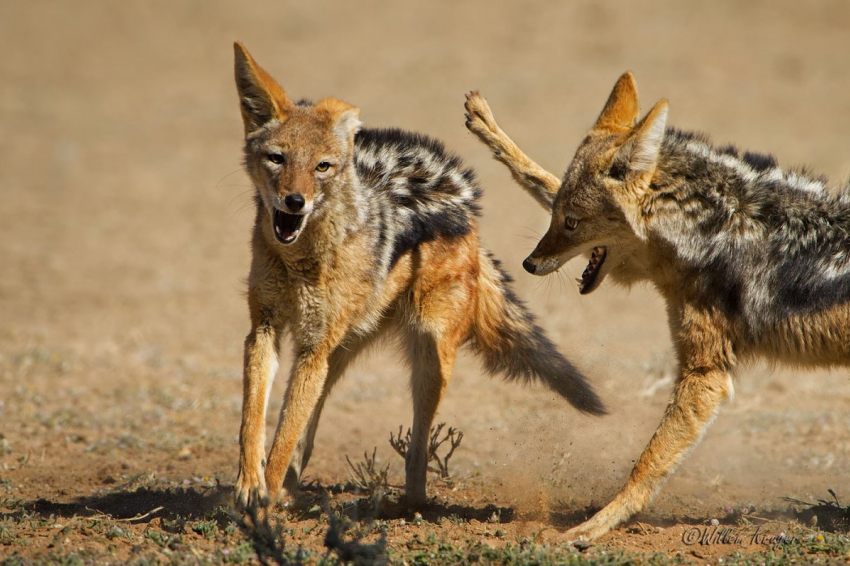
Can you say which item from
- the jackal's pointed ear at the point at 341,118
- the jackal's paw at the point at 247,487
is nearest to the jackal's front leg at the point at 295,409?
the jackal's paw at the point at 247,487

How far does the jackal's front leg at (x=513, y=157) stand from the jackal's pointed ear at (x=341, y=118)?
1259 mm

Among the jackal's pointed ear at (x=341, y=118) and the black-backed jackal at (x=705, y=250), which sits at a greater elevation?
the jackal's pointed ear at (x=341, y=118)

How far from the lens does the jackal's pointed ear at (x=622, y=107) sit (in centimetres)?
596

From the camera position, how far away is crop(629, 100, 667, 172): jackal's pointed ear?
17.3ft

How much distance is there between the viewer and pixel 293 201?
16.9 feet

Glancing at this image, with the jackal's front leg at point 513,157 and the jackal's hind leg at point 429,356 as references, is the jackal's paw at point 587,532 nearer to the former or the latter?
the jackal's hind leg at point 429,356

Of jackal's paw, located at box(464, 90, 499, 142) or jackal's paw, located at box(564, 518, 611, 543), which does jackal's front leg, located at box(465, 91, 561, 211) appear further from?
jackal's paw, located at box(564, 518, 611, 543)

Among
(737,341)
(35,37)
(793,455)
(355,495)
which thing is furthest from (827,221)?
(35,37)

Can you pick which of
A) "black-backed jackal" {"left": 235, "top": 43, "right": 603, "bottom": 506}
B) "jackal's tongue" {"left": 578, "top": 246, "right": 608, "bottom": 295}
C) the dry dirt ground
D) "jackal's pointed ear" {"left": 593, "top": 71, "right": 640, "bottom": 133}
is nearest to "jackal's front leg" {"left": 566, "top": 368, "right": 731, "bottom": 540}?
the dry dirt ground

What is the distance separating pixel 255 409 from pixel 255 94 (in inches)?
74.2

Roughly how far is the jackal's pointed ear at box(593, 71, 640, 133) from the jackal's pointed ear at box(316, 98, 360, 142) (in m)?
1.54

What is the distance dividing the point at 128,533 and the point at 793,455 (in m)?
4.93

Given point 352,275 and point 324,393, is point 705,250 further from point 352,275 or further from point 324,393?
point 324,393

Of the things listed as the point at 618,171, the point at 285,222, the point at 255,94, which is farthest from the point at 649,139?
the point at 255,94
